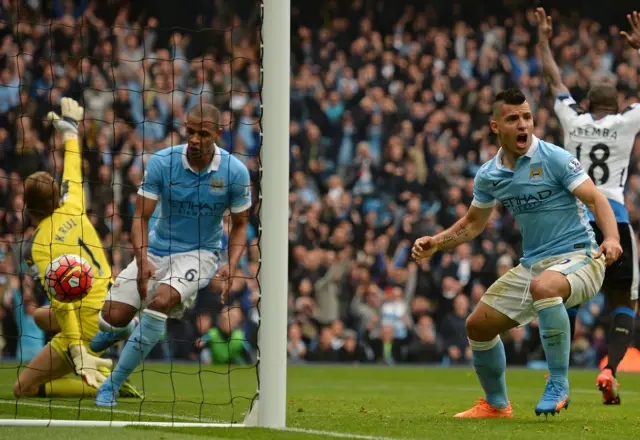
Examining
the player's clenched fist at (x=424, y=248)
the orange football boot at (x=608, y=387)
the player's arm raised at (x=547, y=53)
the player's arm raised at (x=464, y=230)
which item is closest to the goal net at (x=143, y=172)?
the player's clenched fist at (x=424, y=248)

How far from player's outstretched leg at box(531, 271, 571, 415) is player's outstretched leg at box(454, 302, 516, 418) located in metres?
0.35

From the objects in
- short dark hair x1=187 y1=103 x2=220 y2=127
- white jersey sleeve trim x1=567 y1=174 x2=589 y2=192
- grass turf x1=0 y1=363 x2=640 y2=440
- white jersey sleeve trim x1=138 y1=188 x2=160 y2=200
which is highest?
short dark hair x1=187 y1=103 x2=220 y2=127

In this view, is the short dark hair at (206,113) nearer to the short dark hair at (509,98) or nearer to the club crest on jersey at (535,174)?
the short dark hair at (509,98)

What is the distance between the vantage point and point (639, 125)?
940 centimetres

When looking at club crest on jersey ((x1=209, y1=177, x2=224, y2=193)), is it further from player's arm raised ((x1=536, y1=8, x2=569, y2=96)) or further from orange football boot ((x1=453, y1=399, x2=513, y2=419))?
player's arm raised ((x1=536, y1=8, x2=569, y2=96))

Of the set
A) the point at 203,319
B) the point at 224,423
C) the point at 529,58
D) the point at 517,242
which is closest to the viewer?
the point at 224,423

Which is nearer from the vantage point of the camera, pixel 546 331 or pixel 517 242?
pixel 546 331

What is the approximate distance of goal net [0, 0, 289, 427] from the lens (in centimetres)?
611

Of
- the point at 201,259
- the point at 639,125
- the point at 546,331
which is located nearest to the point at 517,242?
the point at 639,125

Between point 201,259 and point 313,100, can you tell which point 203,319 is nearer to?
point 313,100

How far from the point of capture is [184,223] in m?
8.42

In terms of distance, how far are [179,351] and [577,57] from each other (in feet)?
33.9

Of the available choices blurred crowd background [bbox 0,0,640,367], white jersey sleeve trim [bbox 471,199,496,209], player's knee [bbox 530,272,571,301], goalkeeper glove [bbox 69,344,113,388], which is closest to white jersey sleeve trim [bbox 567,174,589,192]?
player's knee [bbox 530,272,571,301]

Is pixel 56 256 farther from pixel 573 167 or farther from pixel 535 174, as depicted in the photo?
pixel 573 167
